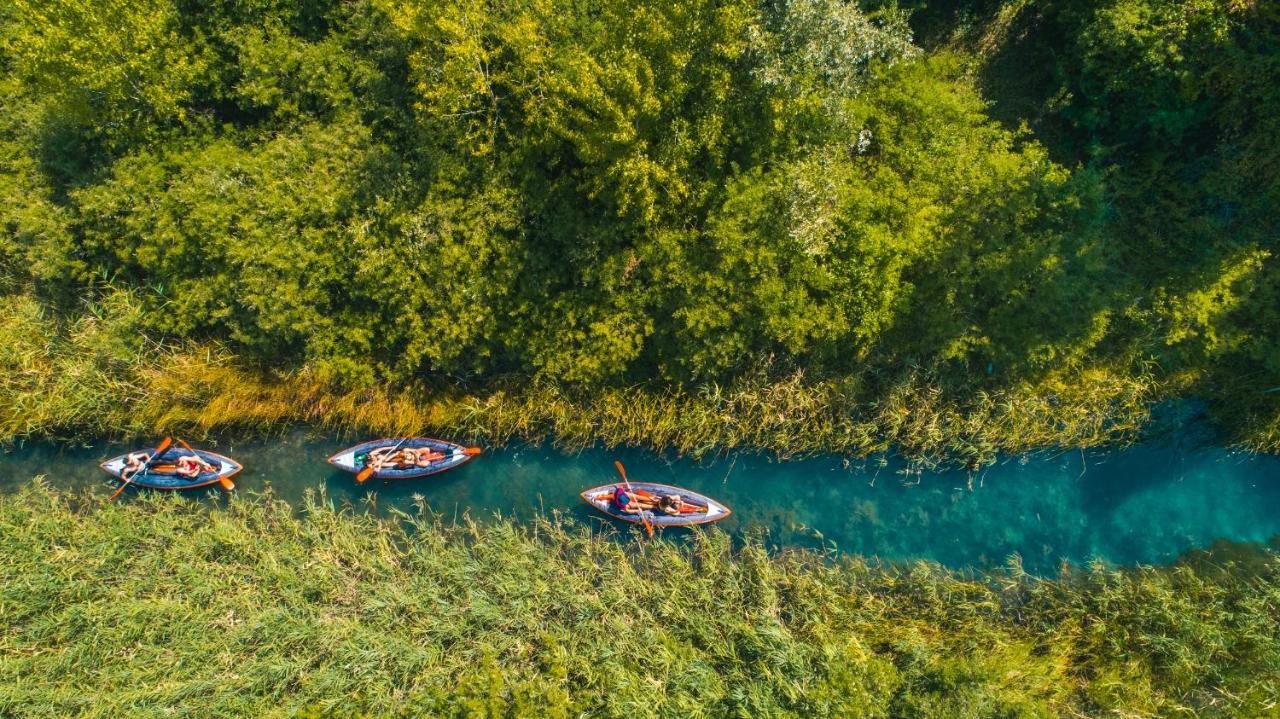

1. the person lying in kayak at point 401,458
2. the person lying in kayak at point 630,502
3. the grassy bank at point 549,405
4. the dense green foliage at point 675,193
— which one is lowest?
the person lying in kayak at point 401,458

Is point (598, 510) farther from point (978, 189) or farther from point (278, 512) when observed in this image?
point (978, 189)

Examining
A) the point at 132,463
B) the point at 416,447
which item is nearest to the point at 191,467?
the point at 132,463

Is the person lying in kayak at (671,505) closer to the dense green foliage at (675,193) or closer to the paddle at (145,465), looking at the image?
Answer: the dense green foliage at (675,193)

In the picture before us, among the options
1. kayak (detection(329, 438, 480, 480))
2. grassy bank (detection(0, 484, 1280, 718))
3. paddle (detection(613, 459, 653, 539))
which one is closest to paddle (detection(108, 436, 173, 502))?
grassy bank (detection(0, 484, 1280, 718))

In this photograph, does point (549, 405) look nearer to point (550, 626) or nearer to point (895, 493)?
point (550, 626)

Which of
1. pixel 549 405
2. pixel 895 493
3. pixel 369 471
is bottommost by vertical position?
pixel 369 471

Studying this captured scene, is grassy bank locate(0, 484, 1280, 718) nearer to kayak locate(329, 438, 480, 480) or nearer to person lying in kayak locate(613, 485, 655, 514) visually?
person lying in kayak locate(613, 485, 655, 514)

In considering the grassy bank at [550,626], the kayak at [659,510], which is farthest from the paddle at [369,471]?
the kayak at [659,510]
